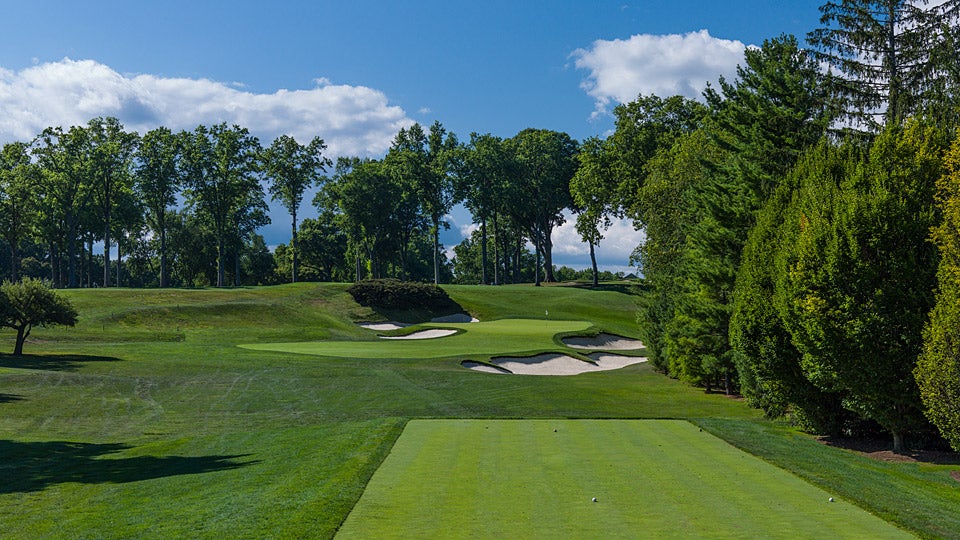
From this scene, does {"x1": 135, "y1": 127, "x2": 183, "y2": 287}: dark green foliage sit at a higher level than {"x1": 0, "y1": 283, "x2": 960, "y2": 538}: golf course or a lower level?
higher

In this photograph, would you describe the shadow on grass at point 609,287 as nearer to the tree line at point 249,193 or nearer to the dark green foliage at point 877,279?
the tree line at point 249,193

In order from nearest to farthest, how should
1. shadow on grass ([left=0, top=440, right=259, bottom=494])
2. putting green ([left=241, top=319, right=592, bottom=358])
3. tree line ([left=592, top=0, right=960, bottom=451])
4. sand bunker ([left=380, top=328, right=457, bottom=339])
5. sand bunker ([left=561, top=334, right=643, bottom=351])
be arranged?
shadow on grass ([left=0, top=440, right=259, bottom=494]) < tree line ([left=592, top=0, right=960, bottom=451]) < putting green ([left=241, top=319, right=592, bottom=358]) < sand bunker ([left=561, top=334, right=643, bottom=351]) < sand bunker ([left=380, top=328, right=457, bottom=339])

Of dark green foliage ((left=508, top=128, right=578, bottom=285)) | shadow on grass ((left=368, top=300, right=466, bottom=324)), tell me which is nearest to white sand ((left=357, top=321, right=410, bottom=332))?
shadow on grass ((left=368, top=300, right=466, bottom=324))

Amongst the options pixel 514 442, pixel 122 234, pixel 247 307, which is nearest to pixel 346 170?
pixel 122 234

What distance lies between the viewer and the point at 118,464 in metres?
18.0

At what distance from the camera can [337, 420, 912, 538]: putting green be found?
10500mm

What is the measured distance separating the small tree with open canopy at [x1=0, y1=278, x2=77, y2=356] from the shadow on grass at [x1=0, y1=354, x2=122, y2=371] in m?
1.42

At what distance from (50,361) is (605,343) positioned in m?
37.1

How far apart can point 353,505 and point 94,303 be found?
58961mm

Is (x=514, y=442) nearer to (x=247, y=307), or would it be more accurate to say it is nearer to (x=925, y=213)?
(x=925, y=213)

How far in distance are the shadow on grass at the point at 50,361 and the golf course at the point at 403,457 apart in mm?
232

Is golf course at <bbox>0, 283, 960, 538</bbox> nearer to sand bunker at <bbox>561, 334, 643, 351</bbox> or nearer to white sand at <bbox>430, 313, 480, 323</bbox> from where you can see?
sand bunker at <bbox>561, 334, 643, 351</bbox>

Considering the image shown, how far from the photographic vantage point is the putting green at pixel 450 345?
145 feet

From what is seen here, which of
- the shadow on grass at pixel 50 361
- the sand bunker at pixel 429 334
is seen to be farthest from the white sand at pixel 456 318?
the shadow on grass at pixel 50 361
